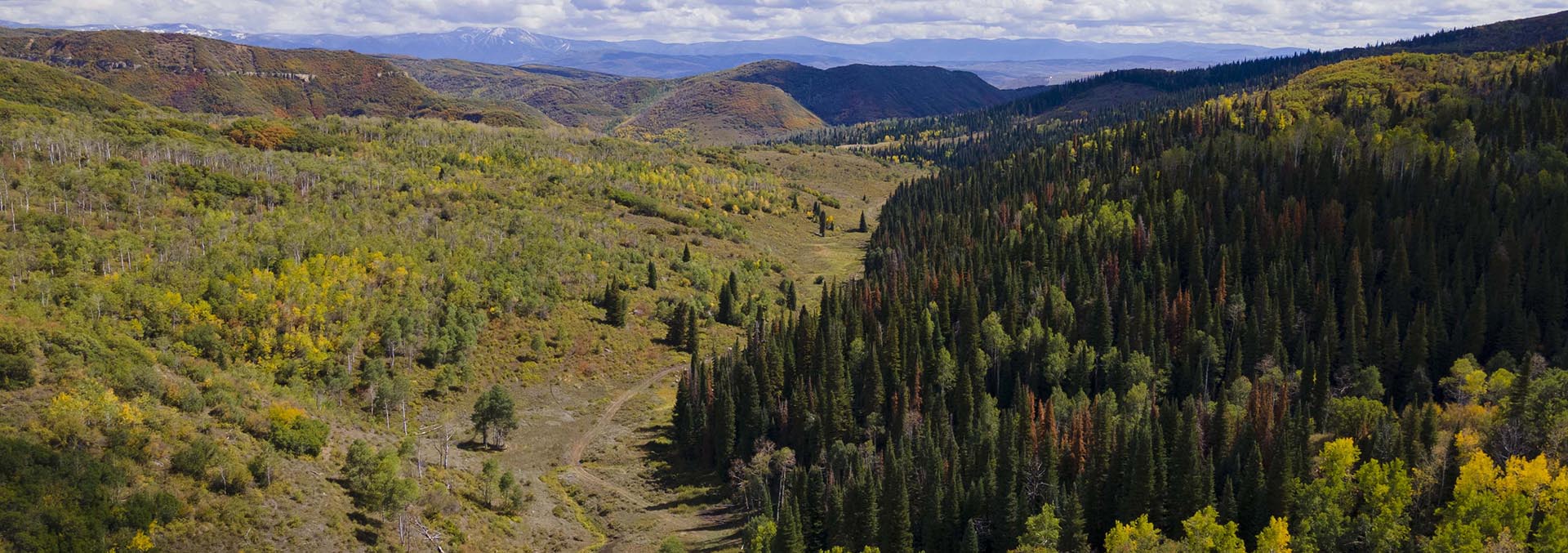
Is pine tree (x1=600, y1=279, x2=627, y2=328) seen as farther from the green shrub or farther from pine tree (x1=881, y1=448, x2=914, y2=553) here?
pine tree (x1=881, y1=448, x2=914, y2=553)

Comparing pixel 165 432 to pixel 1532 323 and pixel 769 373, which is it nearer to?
pixel 769 373

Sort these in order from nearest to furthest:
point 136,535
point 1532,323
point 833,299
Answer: point 136,535
point 1532,323
point 833,299

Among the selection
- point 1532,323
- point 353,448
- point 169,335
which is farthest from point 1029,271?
point 169,335

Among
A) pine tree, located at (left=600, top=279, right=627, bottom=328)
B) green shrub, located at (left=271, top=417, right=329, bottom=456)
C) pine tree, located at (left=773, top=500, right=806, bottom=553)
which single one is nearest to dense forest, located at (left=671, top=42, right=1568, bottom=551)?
pine tree, located at (left=773, top=500, right=806, bottom=553)

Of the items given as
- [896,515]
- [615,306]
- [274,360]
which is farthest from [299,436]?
[615,306]

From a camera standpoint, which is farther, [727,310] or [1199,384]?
[727,310]

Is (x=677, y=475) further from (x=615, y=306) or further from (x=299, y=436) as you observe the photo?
(x=615, y=306)
